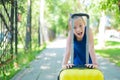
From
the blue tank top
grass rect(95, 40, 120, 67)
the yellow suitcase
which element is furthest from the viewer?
grass rect(95, 40, 120, 67)

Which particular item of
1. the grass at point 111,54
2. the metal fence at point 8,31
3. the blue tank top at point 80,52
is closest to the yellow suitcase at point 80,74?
the blue tank top at point 80,52

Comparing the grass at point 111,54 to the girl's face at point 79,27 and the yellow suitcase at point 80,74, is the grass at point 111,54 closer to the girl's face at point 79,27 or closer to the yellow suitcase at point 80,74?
the girl's face at point 79,27

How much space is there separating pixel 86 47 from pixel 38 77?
20.3ft

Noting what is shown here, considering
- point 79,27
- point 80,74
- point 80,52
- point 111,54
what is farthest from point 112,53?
point 80,74

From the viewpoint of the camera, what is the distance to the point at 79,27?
20.2 feet

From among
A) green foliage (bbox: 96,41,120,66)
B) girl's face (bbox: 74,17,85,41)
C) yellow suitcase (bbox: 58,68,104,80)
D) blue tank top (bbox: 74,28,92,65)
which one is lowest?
green foliage (bbox: 96,41,120,66)

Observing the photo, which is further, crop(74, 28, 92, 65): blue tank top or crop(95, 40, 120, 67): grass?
crop(95, 40, 120, 67): grass

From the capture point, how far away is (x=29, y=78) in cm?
1192

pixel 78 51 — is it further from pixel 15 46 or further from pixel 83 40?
pixel 15 46

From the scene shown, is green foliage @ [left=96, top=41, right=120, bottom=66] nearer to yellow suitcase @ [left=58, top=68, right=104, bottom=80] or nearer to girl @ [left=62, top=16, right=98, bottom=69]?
girl @ [left=62, top=16, right=98, bottom=69]

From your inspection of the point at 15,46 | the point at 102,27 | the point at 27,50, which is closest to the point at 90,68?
the point at 15,46

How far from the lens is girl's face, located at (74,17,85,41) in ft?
20.1

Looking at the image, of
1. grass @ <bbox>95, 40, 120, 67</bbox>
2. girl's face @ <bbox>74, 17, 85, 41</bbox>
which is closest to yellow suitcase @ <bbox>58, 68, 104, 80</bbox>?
girl's face @ <bbox>74, 17, 85, 41</bbox>

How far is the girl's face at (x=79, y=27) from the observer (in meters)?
6.12
